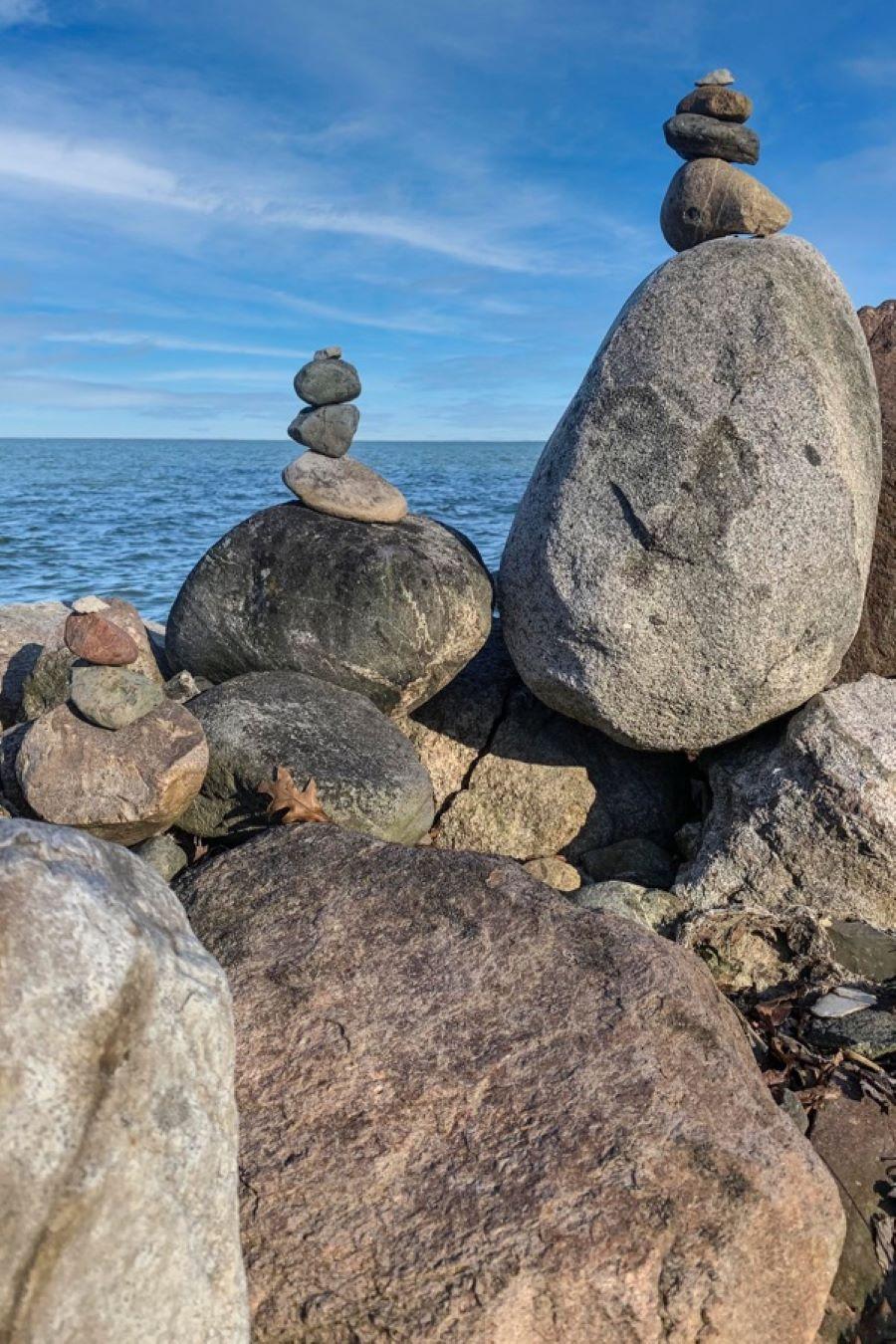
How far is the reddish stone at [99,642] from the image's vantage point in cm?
476

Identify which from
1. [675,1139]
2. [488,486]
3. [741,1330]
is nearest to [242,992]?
[675,1139]

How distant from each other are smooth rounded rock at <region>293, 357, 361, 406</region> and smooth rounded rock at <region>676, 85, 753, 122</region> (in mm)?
2335

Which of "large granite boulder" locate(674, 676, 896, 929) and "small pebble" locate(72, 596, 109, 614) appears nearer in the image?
"large granite boulder" locate(674, 676, 896, 929)

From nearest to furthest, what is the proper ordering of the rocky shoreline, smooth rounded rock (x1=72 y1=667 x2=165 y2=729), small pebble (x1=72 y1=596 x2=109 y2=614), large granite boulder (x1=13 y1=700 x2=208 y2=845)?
the rocky shoreline, large granite boulder (x1=13 y1=700 x2=208 y2=845), smooth rounded rock (x1=72 y1=667 x2=165 y2=729), small pebble (x1=72 y1=596 x2=109 y2=614)

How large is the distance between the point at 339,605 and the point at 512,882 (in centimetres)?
246

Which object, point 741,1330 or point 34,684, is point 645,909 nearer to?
point 741,1330

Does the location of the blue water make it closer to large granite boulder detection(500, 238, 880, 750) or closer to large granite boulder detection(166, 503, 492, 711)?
large granite boulder detection(166, 503, 492, 711)

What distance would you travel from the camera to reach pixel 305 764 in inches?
191

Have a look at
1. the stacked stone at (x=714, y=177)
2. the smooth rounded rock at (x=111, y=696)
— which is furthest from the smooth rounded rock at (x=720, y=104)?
the smooth rounded rock at (x=111, y=696)

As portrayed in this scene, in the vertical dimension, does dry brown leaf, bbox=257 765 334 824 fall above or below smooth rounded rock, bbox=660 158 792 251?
below

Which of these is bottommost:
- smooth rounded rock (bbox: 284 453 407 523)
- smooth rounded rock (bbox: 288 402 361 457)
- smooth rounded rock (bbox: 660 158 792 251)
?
smooth rounded rock (bbox: 284 453 407 523)

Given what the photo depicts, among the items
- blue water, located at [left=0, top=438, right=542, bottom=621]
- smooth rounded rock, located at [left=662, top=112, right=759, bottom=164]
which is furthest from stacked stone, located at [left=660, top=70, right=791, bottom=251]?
blue water, located at [left=0, top=438, right=542, bottom=621]

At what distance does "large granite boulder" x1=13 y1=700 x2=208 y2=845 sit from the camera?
Answer: 178 inches

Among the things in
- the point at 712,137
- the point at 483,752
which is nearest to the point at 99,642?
the point at 483,752
